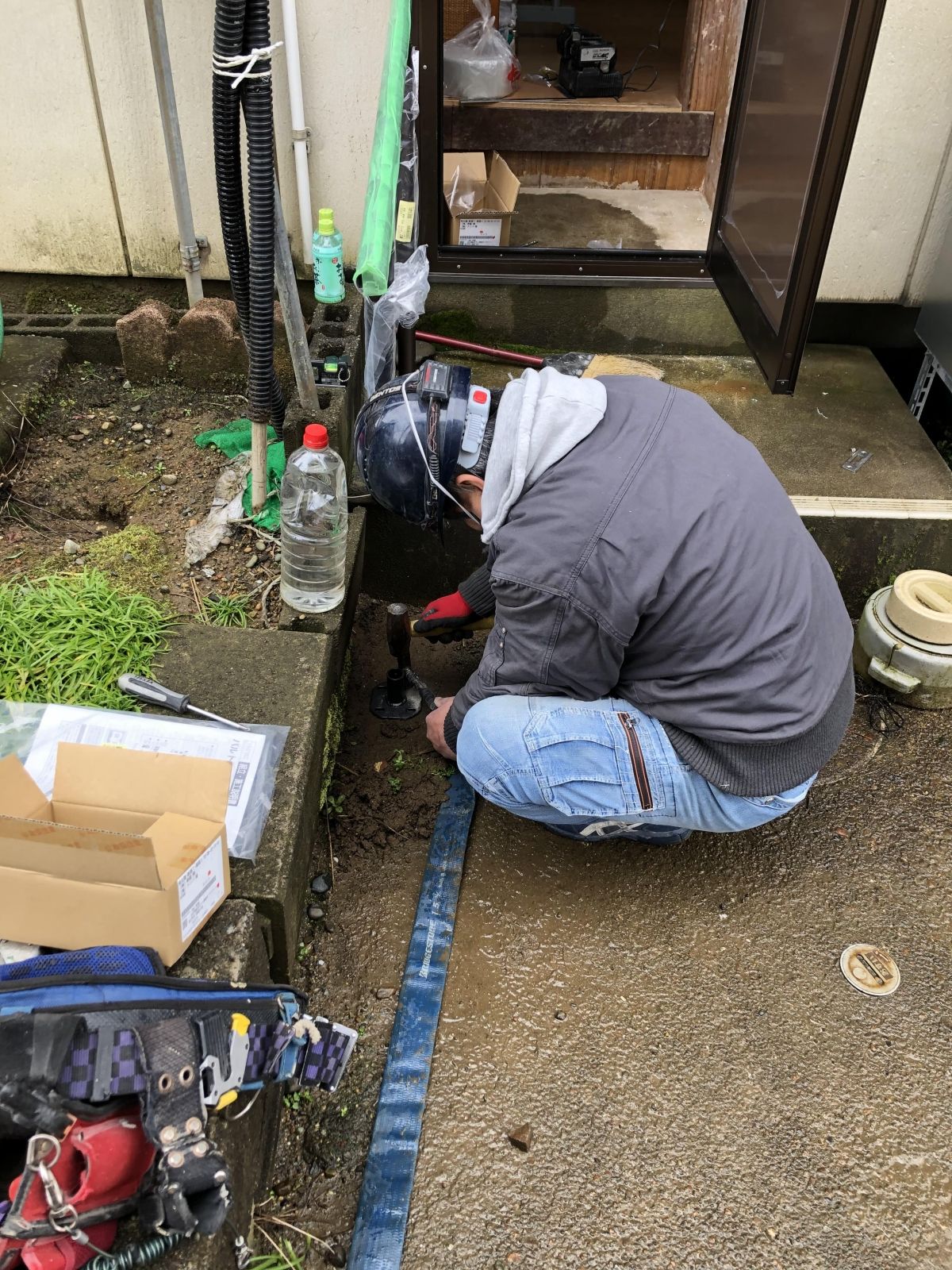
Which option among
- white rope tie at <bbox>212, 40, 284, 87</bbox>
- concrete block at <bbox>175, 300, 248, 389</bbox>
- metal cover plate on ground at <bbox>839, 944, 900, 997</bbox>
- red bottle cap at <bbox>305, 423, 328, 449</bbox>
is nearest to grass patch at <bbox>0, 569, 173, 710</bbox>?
red bottle cap at <bbox>305, 423, 328, 449</bbox>

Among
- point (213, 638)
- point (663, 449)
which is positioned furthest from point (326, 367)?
point (663, 449)

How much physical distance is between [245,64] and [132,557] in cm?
149

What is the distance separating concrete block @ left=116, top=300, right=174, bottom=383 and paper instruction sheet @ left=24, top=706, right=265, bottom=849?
1915 mm

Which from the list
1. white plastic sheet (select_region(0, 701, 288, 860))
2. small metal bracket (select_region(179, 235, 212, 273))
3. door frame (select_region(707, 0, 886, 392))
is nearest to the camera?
white plastic sheet (select_region(0, 701, 288, 860))

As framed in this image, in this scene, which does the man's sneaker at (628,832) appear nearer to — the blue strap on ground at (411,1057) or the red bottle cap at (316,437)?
the blue strap on ground at (411,1057)

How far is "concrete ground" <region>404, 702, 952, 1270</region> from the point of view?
2.17 m

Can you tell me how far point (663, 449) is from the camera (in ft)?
7.41

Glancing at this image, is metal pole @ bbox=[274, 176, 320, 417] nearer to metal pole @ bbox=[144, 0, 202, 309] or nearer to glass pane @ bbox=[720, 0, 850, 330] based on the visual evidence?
metal pole @ bbox=[144, 0, 202, 309]

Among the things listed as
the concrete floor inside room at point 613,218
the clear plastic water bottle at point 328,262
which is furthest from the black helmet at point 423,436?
the concrete floor inside room at point 613,218

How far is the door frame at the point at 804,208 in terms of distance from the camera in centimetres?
289

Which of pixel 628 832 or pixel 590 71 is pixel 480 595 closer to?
pixel 628 832

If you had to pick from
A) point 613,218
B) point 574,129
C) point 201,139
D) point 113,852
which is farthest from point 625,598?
point 574,129

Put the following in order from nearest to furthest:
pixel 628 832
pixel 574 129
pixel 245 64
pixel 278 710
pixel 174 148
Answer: pixel 278 710, pixel 245 64, pixel 628 832, pixel 174 148, pixel 574 129

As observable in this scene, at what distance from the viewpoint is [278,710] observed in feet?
8.54
